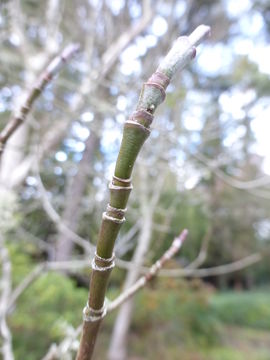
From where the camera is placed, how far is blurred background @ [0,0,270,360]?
6.27 ft

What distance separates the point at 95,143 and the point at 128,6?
4.35ft

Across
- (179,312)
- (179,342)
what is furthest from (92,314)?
(179,312)

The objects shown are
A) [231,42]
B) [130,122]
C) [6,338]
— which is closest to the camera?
[130,122]

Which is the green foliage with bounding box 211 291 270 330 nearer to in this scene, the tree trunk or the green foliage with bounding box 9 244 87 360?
the tree trunk

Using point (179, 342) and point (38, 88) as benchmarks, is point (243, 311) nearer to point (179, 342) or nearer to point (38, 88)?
point (179, 342)

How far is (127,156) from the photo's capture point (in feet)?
0.79

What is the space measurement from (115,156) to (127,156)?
151 cm

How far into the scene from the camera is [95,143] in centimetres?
353

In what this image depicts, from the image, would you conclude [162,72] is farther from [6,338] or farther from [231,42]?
[231,42]

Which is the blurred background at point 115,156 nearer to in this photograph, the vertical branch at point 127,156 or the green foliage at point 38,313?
the green foliage at point 38,313

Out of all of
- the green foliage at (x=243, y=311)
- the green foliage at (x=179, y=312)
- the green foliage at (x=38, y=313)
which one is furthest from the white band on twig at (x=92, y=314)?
the green foliage at (x=243, y=311)

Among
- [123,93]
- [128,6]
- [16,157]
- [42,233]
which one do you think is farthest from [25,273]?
[128,6]

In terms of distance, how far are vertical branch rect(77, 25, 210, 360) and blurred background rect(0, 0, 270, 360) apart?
0.34 m

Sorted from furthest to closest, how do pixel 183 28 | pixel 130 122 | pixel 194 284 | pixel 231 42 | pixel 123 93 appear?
pixel 194 284, pixel 231 42, pixel 183 28, pixel 123 93, pixel 130 122
